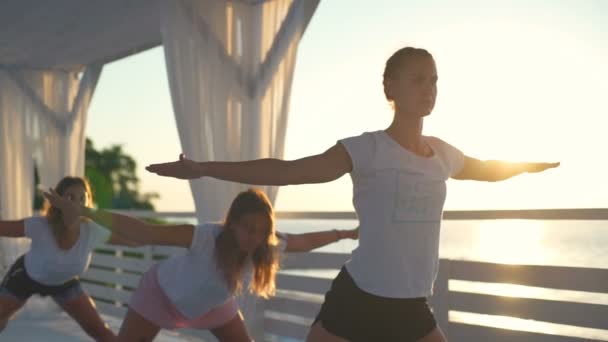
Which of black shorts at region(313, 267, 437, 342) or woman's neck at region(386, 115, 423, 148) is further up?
woman's neck at region(386, 115, 423, 148)

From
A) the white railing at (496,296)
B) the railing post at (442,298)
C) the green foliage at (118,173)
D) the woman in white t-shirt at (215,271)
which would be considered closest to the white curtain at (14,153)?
the white railing at (496,296)

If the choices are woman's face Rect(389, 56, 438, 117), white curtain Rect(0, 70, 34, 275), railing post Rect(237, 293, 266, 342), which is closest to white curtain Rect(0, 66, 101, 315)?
white curtain Rect(0, 70, 34, 275)

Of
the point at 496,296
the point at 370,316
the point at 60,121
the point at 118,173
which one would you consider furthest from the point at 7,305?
the point at 118,173

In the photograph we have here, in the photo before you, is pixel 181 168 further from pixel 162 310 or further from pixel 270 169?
pixel 162 310

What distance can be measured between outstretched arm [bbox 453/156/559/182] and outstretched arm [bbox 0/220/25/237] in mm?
2040

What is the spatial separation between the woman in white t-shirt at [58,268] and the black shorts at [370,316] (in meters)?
2.10

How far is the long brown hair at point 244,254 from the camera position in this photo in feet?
8.70

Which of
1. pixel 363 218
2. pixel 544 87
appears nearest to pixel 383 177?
pixel 363 218

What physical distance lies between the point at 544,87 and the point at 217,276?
3502mm

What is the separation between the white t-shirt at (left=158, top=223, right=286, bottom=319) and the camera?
108 inches

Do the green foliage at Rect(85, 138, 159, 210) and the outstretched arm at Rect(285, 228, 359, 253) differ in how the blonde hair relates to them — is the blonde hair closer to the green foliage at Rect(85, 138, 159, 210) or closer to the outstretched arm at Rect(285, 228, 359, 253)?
the outstretched arm at Rect(285, 228, 359, 253)

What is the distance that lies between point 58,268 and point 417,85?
248 centimetres

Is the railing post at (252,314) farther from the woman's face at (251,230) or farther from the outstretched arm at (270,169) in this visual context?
the outstretched arm at (270,169)

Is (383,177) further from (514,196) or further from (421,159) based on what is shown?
(514,196)
